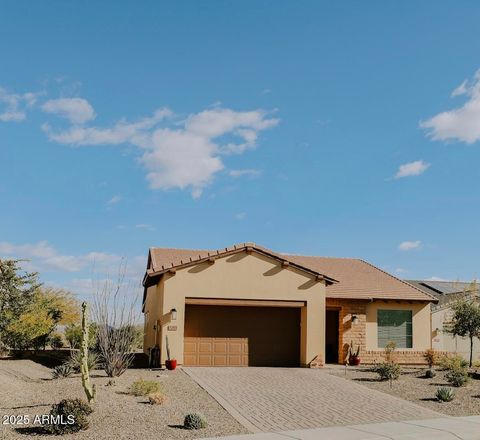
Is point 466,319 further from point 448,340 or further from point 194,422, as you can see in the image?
point 194,422

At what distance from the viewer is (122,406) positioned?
13.9 meters

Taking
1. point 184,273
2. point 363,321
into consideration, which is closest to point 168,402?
point 184,273

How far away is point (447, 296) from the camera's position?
34.8 m

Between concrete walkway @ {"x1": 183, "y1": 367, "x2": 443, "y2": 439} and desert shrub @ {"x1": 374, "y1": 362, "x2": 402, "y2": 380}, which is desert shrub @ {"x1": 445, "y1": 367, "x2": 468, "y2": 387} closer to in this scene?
desert shrub @ {"x1": 374, "y1": 362, "x2": 402, "y2": 380}

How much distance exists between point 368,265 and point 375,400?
690 inches

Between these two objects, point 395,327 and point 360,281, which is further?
point 360,281

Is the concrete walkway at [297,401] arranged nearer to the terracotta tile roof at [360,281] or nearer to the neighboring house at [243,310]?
the neighboring house at [243,310]

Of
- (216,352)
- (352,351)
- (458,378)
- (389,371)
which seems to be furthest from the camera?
(352,351)

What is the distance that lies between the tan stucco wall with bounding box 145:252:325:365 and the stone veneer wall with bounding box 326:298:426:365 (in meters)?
2.85

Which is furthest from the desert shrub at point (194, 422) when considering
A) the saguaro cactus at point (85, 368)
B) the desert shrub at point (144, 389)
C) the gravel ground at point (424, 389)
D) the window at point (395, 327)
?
the window at point (395, 327)

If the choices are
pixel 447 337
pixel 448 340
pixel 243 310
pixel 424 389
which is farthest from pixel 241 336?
pixel 448 340

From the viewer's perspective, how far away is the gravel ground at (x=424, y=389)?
16061 mm

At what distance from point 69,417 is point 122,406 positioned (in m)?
2.55

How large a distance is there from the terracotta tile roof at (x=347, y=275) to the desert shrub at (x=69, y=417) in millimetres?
13056
